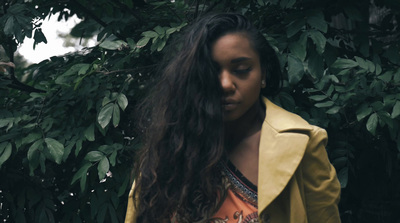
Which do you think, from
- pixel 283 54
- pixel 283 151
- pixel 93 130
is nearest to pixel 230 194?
pixel 283 151

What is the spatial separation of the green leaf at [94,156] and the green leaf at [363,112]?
4.65ft

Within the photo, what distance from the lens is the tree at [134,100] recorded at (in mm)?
2947

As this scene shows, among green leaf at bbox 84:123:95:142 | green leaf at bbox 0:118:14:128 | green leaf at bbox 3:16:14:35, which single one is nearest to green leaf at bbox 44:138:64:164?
green leaf at bbox 84:123:95:142

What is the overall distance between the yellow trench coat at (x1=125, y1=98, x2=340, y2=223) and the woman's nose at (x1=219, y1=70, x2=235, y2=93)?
187 mm

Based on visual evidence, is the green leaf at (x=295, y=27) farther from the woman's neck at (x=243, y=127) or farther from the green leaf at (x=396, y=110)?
the woman's neck at (x=243, y=127)

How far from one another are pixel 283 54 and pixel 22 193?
6.29 ft

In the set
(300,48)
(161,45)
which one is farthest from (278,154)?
(161,45)

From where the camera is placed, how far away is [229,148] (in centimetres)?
219

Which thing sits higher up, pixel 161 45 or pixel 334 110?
pixel 161 45

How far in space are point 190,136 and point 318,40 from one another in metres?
1.03

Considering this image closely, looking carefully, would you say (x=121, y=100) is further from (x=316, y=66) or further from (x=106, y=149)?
(x=316, y=66)

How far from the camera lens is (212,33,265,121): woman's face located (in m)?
2.04

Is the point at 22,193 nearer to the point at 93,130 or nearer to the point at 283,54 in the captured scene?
the point at 93,130

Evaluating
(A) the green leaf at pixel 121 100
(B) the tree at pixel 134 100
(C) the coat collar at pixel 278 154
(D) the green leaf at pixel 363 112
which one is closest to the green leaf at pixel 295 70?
(B) the tree at pixel 134 100
